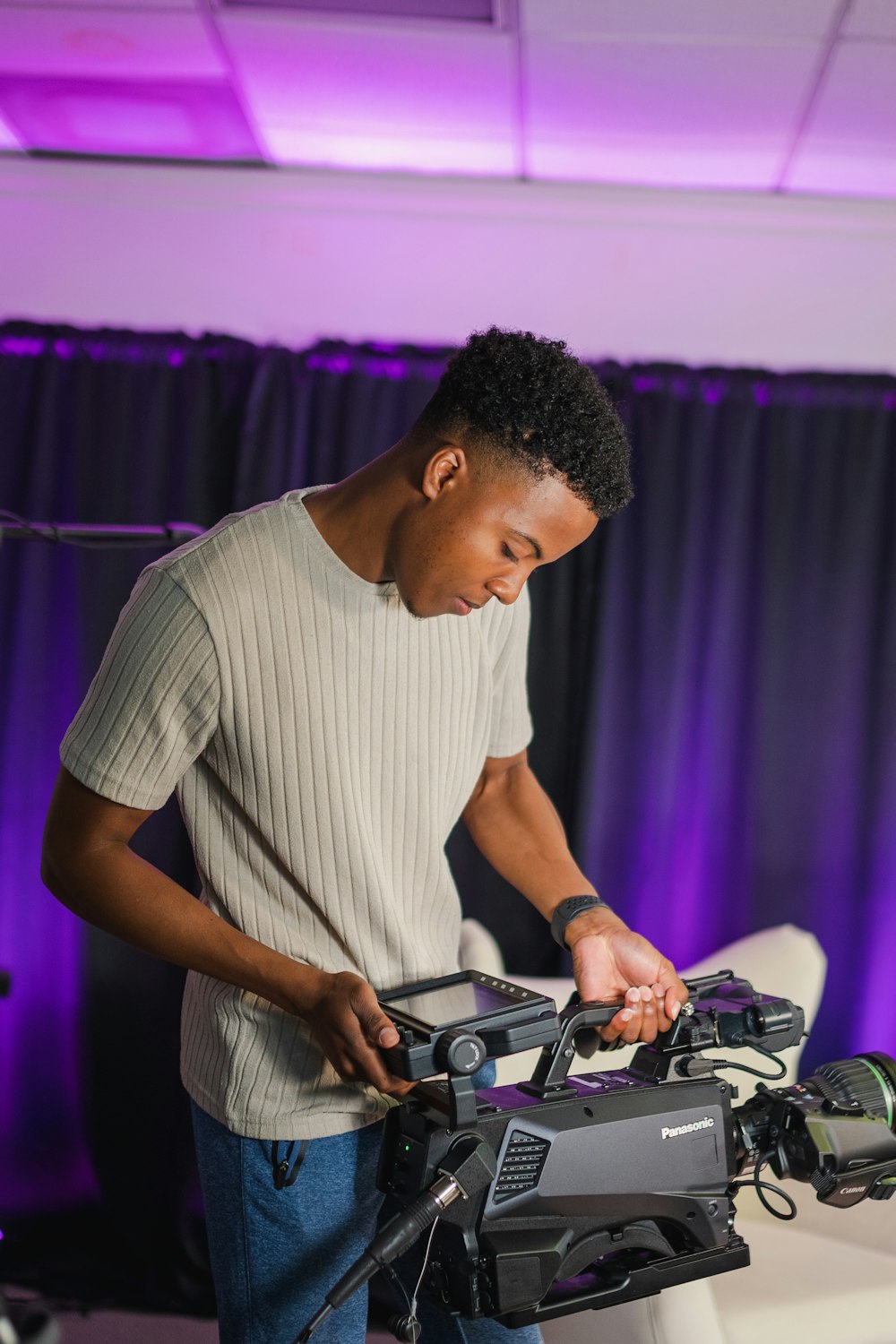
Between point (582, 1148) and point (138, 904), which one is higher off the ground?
point (138, 904)

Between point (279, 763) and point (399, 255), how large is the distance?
2.32m

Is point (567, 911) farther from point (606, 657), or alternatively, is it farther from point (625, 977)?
point (606, 657)

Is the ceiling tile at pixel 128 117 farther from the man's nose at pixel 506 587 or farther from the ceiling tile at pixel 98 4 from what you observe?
the man's nose at pixel 506 587

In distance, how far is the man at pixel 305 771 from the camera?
106 centimetres

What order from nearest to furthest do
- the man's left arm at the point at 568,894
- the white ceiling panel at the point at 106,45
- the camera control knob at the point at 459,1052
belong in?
the camera control knob at the point at 459,1052 < the man's left arm at the point at 568,894 < the white ceiling panel at the point at 106,45

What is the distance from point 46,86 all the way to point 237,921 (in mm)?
2344

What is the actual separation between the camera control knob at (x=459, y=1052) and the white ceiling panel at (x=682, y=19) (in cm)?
212

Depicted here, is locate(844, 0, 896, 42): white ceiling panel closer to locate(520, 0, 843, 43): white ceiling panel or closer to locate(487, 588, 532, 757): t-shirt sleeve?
locate(520, 0, 843, 43): white ceiling panel

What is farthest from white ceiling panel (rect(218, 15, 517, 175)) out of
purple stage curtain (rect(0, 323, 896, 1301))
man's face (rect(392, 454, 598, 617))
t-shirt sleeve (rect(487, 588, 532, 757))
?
man's face (rect(392, 454, 598, 617))

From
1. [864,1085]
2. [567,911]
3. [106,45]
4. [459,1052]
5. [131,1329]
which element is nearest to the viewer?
[459,1052]

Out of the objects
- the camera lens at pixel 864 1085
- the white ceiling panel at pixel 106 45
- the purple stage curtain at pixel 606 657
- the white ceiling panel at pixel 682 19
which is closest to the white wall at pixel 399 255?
the purple stage curtain at pixel 606 657

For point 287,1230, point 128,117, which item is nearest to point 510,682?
point 287,1230

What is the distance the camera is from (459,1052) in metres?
0.90

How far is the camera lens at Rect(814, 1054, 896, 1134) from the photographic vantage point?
3.69ft
